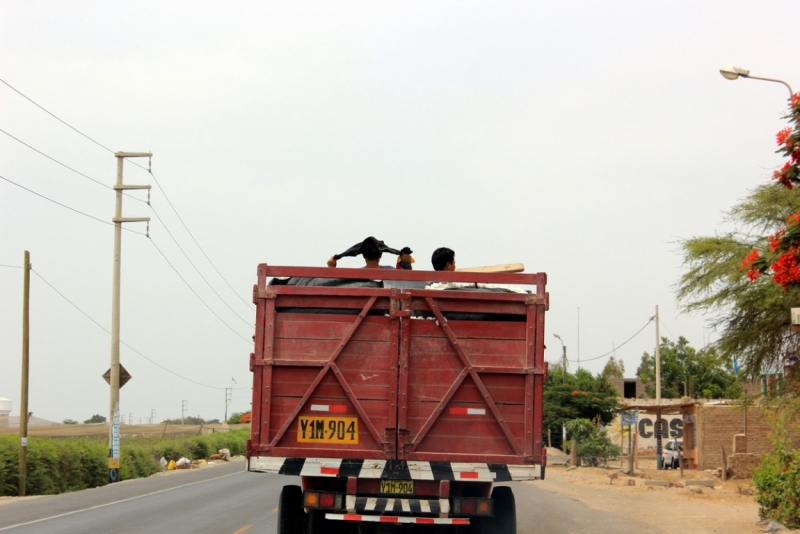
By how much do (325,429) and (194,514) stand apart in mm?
8638

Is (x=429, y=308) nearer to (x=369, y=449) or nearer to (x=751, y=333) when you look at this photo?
(x=369, y=449)

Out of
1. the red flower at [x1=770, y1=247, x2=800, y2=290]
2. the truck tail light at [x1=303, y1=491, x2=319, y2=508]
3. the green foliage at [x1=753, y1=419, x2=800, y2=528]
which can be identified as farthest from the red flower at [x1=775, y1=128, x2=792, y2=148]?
the truck tail light at [x1=303, y1=491, x2=319, y2=508]

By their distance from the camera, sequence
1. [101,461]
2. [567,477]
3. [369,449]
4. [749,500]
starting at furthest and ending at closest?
[567,477] → [101,461] → [749,500] → [369,449]

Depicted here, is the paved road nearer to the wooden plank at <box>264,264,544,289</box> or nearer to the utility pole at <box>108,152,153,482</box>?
the wooden plank at <box>264,264,544,289</box>

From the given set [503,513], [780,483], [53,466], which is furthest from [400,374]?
[53,466]

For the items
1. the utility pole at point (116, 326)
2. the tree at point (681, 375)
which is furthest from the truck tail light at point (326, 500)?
the tree at point (681, 375)

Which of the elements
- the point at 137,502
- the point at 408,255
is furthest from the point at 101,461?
the point at 408,255

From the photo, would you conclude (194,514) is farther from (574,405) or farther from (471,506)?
(574,405)

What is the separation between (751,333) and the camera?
940 inches

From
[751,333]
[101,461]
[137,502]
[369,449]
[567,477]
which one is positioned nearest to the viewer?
[369,449]

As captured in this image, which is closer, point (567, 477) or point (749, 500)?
point (749, 500)

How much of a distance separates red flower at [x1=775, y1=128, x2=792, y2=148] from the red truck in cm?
532

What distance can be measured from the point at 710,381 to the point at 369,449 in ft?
252

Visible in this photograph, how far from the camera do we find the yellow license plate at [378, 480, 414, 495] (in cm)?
843
